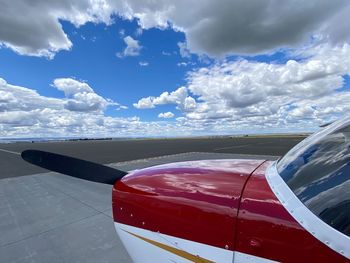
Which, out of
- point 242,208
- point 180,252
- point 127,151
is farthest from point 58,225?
point 127,151

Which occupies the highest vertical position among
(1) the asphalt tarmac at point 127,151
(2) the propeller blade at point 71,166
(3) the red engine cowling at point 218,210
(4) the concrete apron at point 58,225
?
(2) the propeller blade at point 71,166

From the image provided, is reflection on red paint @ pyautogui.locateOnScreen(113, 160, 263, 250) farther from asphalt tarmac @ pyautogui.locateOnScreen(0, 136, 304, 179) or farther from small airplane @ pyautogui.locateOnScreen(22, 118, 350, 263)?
asphalt tarmac @ pyautogui.locateOnScreen(0, 136, 304, 179)

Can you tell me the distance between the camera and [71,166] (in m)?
2.15

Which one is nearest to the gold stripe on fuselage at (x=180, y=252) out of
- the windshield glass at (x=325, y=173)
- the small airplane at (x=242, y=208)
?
the small airplane at (x=242, y=208)

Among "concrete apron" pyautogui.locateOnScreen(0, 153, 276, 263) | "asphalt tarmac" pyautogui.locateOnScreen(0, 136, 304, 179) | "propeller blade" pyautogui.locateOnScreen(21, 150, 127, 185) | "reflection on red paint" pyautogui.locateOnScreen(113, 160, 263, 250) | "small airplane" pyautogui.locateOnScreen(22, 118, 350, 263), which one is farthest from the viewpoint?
"asphalt tarmac" pyautogui.locateOnScreen(0, 136, 304, 179)

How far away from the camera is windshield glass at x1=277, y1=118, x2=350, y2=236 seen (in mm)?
1198

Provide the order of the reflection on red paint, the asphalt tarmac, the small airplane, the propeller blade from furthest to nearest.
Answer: the asphalt tarmac
the propeller blade
the reflection on red paint
the small airplane

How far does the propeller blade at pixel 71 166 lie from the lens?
6.97ft

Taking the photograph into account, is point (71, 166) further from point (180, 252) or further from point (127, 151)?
point (127, 151)

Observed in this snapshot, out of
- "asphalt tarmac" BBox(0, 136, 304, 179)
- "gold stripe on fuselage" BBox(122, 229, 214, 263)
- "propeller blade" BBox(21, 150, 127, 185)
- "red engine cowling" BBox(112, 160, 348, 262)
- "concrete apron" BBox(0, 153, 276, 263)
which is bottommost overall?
"concrete apron" BBox(0, 153, 276, 263)

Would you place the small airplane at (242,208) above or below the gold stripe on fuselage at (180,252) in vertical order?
above

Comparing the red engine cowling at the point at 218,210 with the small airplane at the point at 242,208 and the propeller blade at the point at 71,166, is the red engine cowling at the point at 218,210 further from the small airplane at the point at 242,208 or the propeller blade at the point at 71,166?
the propeller blade at the point at 71,166

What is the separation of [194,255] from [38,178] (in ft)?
27.6

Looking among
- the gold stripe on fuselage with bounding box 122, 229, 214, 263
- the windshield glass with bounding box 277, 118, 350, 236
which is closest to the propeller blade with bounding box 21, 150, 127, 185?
the gold stripe on fuselage with bounding box 122, 229, 214, 263
